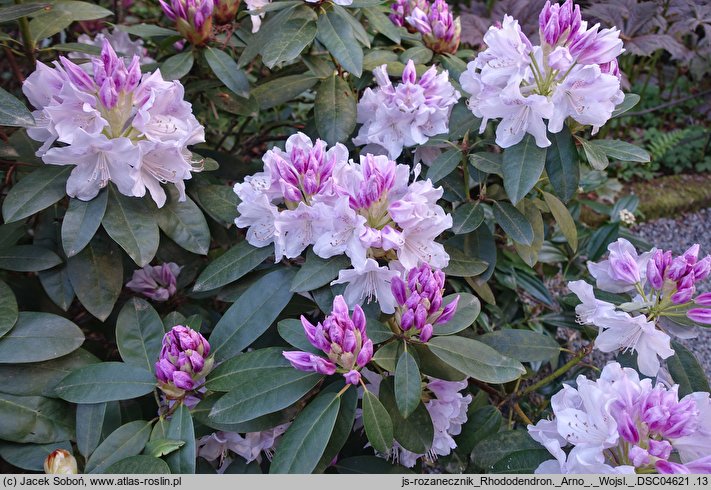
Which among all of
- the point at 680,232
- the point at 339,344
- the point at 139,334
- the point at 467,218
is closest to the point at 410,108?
the point at 467,218

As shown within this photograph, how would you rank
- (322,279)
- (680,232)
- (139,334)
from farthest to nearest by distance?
(680,232) < (139,334) < (322,279)

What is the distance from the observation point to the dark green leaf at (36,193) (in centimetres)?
124

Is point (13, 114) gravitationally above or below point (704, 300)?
above

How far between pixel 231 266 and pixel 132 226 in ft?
0.70

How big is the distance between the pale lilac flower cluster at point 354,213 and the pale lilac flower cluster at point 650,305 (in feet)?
1.11

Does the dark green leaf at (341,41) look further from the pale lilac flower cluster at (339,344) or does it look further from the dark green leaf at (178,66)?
the pale lilac flower cluster at (339,344)

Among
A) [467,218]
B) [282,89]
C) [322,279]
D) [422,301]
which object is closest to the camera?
[422,301]

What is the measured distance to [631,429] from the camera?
98cm

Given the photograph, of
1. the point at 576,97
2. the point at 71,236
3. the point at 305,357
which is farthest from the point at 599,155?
the point at 71,236

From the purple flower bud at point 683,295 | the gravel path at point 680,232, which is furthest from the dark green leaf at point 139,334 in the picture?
the gravel path at point 680,232

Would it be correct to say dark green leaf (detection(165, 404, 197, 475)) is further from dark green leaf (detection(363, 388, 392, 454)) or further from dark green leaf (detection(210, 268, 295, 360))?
dark green leaf (detection(363, 388, 392, 454))

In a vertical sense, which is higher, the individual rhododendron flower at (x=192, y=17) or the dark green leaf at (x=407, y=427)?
the individual rhododendron flower at (x=192, y=17)

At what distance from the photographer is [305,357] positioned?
1071 millimetres

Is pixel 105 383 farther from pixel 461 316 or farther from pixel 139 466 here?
pixel 461 316
